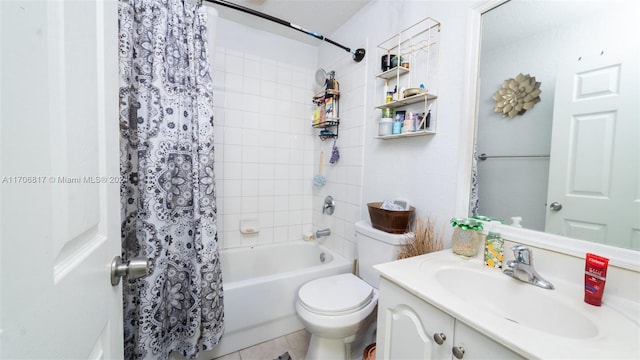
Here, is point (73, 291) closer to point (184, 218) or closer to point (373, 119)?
point (184, 218)

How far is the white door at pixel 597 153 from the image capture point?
2.37ft

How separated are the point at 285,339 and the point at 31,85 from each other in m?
1.79

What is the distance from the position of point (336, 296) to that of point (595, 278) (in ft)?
3.15

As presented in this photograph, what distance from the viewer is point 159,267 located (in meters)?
1.17

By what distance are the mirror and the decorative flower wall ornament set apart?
2cm

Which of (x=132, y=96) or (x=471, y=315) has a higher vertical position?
(x=132, y=96)

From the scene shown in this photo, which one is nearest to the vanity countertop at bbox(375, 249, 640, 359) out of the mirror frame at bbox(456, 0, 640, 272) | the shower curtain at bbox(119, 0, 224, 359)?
the mirror frame at bbox(456, 0, 640, 272)

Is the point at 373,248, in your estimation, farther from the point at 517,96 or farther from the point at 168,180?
the point at 168,180

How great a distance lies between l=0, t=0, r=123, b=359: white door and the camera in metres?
0.23

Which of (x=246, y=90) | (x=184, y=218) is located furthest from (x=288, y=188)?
(x=184, y=218)

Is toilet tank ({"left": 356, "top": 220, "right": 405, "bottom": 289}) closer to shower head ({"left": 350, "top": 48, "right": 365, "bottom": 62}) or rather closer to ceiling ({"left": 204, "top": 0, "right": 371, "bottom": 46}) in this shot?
shower head ({"left": 350, "top": 48, "right": 365, "bottom": 62})

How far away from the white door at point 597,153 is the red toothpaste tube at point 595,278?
12cm

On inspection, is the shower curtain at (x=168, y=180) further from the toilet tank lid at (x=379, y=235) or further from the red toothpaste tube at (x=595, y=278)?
the red toothpaste tube at (x=595, y=278)

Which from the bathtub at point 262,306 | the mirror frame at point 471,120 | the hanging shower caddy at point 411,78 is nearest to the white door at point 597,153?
the mirror frame at point 471,120
